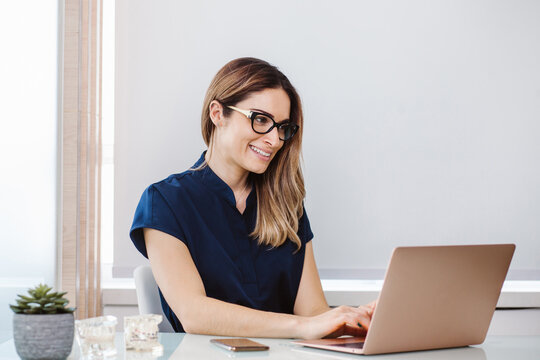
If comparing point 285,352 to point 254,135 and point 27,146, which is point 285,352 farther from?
point 27,146

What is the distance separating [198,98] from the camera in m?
2.51

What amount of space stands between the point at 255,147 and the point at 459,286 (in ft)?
2.82

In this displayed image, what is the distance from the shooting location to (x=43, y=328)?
3.34 feet

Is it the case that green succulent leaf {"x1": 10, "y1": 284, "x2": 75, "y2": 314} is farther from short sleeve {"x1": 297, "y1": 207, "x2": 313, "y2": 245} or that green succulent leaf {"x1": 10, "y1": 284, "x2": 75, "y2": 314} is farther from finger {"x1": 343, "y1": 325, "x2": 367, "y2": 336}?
short sleeve {"x1": 297, "y1": 207, "x2": 313, "y2": 245}

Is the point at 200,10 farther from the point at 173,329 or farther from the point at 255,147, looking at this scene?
the point at 173,329

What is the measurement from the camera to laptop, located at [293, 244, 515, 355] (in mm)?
1086

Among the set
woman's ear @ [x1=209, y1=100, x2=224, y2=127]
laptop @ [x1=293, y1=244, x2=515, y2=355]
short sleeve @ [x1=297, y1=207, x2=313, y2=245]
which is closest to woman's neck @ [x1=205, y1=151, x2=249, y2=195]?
woman's ear @ [x1=209, y1=100, x2=224, y2=127]

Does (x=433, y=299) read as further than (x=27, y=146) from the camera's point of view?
No

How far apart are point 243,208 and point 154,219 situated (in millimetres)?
352

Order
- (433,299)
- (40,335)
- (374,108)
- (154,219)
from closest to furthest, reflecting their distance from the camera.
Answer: (40,335) → (433,299) → (154,219) → (374,108)

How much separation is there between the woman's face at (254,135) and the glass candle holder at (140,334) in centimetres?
78

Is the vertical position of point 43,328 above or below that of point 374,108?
below

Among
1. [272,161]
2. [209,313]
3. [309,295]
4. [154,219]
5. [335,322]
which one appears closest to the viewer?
[335,322]

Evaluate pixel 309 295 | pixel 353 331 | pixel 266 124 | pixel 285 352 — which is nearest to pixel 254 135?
pixel 266 124
